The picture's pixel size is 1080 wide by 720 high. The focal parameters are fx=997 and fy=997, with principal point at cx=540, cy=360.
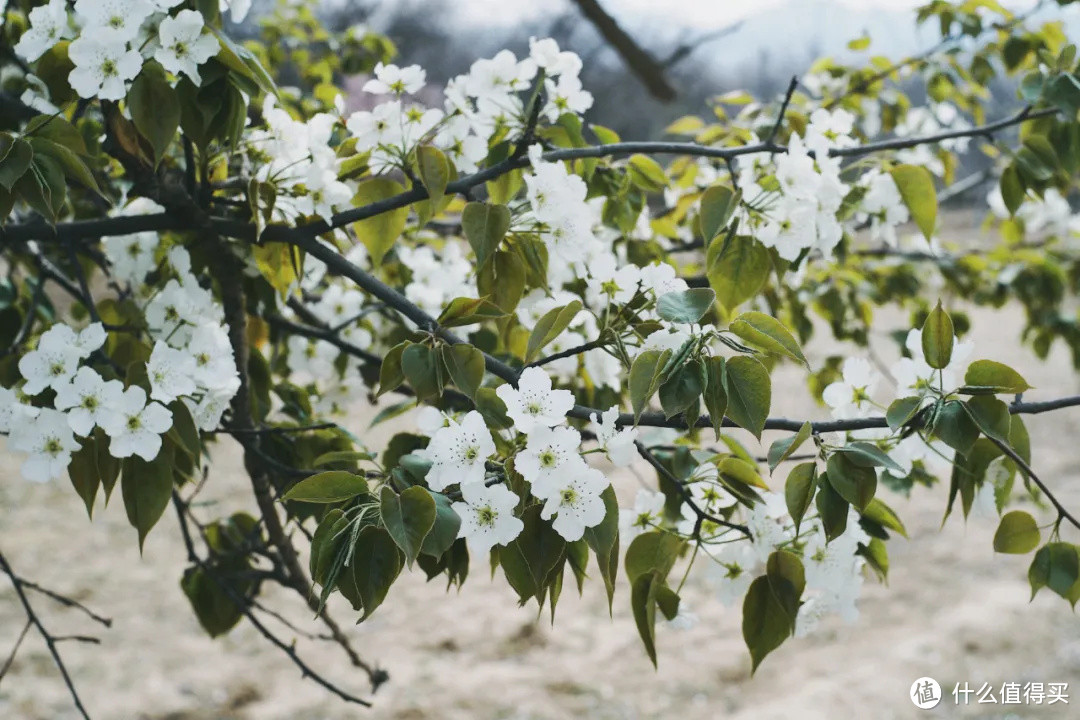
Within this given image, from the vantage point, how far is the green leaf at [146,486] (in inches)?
23.4

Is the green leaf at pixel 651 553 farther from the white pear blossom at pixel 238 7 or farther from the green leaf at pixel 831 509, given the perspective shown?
the white pear blossom at pixel 238 7

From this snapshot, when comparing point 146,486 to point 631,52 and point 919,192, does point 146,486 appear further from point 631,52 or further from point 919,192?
point 631,52

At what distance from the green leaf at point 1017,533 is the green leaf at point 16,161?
1.99ft

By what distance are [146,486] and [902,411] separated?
0.44 meters

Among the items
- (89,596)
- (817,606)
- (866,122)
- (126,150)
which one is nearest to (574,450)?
(817,606)

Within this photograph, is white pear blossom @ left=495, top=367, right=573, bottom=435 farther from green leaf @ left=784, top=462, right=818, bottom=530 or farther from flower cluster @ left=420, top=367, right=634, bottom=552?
green leaf @ left=784, top=462, right=818, bottom=530

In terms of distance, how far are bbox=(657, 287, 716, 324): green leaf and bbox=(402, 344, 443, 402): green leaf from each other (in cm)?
13

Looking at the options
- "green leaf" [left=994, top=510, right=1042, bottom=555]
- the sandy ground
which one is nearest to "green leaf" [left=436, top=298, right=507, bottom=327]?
"green leaf" [left=994, top=510, right=1042, bottom=555]

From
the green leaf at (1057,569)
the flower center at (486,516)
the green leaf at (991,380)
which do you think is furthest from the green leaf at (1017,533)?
the flower center at (486,516)

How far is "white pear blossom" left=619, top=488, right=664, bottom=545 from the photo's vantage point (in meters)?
0.69

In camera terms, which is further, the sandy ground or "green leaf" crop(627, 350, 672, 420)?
the sandy ground

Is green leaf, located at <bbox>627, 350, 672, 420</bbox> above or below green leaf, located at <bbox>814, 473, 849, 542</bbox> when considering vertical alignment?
above

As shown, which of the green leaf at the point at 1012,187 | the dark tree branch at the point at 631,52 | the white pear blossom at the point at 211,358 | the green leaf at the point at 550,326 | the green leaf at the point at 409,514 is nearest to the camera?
the green leaf at the point at 409,514

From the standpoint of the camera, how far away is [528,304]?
0.76 meters
